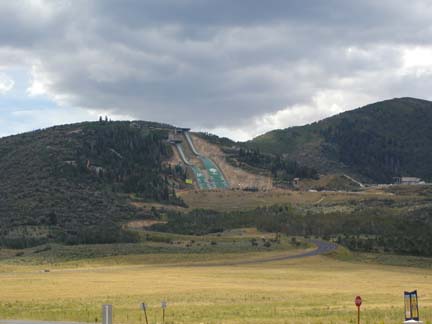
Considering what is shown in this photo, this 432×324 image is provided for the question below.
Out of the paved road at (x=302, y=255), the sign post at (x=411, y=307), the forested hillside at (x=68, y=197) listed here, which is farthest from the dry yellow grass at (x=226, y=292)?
the forested hillside at (x=68, y=197)

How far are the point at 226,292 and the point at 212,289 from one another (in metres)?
3.48

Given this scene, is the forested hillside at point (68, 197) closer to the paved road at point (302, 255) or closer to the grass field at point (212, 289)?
the paved road at point (302, 255)

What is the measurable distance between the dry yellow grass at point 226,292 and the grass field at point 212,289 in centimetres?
4

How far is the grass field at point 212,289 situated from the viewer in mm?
38406

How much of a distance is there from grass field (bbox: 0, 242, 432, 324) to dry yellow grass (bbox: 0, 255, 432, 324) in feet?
0.13

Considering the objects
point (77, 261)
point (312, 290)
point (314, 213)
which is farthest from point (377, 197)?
point (312, 290)

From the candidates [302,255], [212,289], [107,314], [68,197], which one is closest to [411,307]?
[107,314]

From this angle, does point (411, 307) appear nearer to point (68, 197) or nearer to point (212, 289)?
point (212, 289)

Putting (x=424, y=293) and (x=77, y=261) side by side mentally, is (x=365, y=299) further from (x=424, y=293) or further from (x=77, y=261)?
(x=77, y=261)

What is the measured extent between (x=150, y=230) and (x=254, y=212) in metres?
27.0

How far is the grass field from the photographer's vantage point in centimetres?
3841

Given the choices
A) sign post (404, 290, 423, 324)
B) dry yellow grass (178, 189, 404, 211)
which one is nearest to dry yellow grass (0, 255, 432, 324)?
sign post (404, 290, 423, 324)

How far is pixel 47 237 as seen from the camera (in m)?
129

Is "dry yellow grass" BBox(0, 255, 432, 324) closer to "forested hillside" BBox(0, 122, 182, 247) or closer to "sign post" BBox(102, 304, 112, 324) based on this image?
"sign post" BBox(102, 304, 112, 324)
